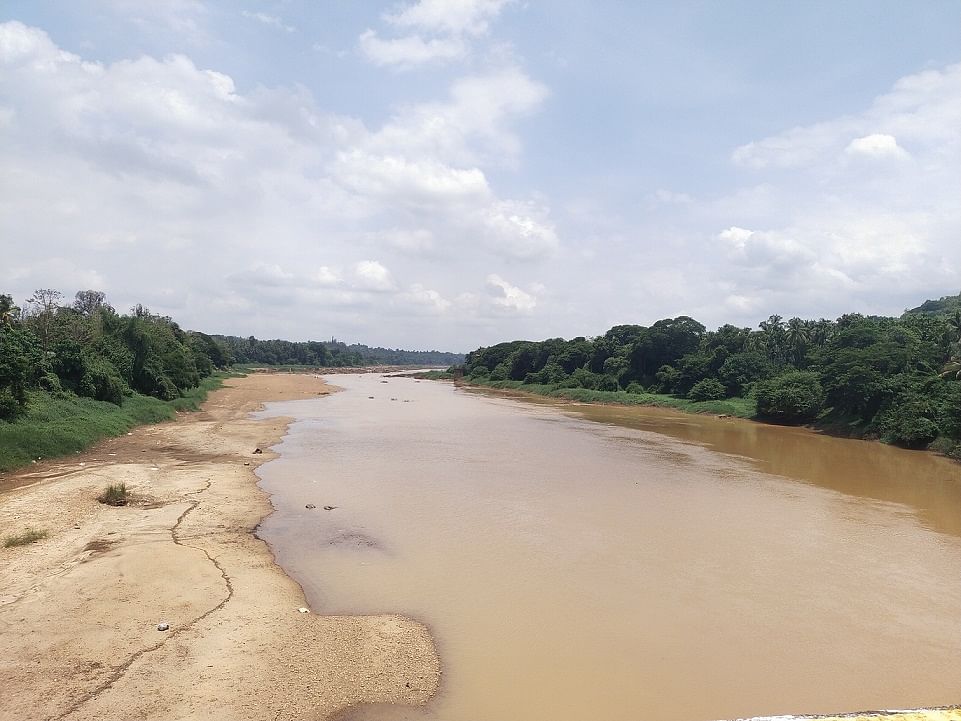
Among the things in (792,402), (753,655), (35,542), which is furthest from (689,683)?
(792,402)

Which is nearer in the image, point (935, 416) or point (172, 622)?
point (172, 622)

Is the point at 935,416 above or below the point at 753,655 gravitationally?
above

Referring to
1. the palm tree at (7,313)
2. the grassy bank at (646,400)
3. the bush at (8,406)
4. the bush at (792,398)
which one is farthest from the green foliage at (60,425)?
the grassy bank at (646,400)

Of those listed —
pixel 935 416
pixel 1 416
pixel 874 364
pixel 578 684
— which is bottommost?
pixel 578 684

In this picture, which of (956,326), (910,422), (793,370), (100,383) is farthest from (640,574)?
(793,370)

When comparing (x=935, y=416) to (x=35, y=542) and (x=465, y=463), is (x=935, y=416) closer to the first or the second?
(x=465, y=463)
